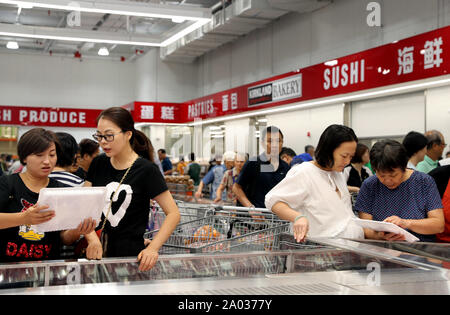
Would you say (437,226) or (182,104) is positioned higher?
(182,104)

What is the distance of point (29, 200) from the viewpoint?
2404 millimetres

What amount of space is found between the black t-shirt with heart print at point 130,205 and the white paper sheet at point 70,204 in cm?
34

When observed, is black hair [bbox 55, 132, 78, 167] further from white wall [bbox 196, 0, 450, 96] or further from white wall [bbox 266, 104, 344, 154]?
white wall [bbox 266, 104, 344, 154]

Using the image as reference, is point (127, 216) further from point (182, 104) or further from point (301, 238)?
point (182, 104)

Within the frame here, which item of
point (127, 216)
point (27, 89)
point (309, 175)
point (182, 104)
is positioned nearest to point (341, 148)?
point (309, 175)

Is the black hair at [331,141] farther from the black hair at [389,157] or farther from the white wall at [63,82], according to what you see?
the white wall at [63,82]

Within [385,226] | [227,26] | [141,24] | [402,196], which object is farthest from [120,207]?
[141,24]

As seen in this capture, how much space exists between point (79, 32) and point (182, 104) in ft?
19.2

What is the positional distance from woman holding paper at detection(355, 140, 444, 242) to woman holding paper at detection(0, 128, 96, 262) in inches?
61.0

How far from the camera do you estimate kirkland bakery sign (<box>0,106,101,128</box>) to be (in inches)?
704

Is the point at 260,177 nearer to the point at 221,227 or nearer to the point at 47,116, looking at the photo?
the point at 221,227

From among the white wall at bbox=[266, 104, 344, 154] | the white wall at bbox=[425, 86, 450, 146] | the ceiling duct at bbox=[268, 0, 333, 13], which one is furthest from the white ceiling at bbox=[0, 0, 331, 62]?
the white wall at bbox=[425, 86, 450, 146]

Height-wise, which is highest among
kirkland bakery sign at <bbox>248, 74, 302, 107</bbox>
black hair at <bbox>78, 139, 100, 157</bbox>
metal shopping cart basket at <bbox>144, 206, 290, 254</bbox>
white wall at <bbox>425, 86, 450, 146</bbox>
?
kirkland bakery sign at <bbox>248, 74, 302, 107</bbox>
